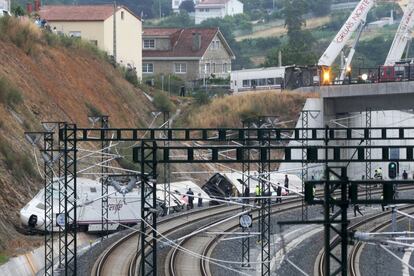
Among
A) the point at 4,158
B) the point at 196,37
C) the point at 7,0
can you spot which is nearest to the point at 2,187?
the point at 4,158

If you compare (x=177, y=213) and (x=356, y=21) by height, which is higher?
(x=356, y=21)

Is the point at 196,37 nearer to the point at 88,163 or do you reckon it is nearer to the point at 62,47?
the point at 62,47

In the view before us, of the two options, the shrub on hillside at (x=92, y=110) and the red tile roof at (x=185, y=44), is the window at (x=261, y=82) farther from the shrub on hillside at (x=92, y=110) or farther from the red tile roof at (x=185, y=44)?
the shrub on hillside at (x=92, y=110)

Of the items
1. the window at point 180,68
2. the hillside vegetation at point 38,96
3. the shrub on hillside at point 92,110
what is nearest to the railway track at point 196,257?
the hillside vegetation at point 38,96

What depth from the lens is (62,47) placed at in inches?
3110

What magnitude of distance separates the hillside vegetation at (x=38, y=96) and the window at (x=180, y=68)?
26.1 meters

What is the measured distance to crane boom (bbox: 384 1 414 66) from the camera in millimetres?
82625

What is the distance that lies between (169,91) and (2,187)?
155ft

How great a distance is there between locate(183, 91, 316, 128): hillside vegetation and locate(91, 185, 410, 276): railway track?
2101 cm

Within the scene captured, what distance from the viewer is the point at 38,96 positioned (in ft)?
217

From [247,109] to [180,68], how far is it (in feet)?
102

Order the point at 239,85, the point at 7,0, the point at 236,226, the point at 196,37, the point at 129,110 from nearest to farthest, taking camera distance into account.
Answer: the point at 236,226
the point at 129,110
the point at 7,0
the point at 239,85
the point at 196,37

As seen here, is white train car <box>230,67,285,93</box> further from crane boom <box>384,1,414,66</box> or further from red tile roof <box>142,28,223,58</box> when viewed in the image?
red tile roof <box>142,28,223,58</box>

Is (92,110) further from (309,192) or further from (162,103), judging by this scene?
(309,192)
